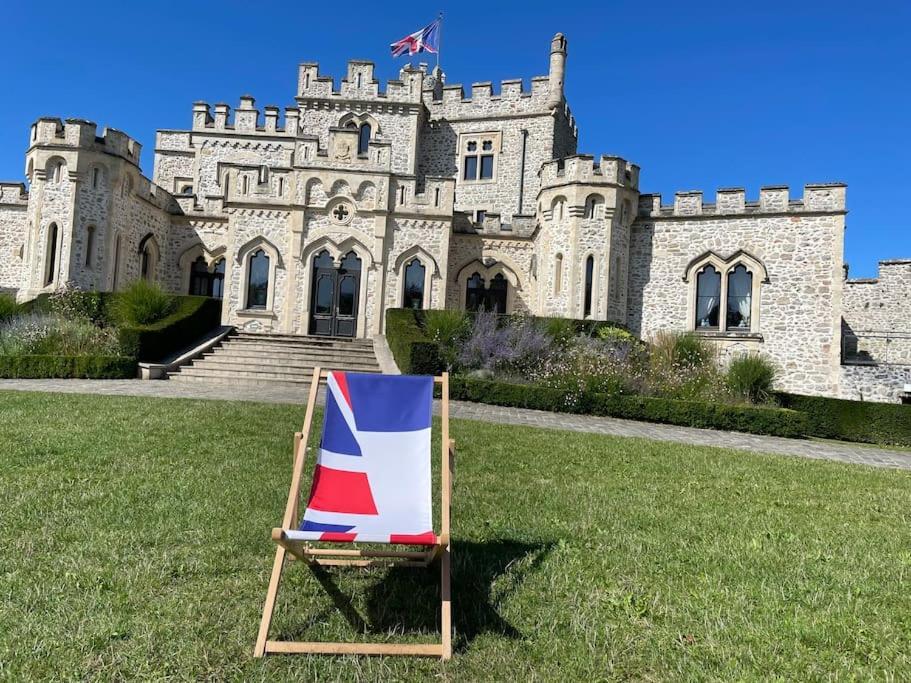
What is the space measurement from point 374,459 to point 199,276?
23008 mm

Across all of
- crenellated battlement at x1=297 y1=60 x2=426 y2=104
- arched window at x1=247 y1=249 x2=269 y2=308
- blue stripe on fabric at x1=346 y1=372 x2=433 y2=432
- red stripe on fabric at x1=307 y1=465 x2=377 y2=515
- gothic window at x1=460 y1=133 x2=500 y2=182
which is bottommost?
red stripe on fabric at x1=307 y1=465 x2=377 y2=515

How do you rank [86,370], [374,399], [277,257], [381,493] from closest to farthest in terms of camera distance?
[381,493], [374,399], [86,370], [277,257]

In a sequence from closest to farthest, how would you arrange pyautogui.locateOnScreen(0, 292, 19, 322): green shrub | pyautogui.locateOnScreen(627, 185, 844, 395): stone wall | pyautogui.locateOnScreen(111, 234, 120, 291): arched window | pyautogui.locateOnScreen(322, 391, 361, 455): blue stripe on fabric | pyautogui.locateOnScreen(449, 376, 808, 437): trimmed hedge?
pyautogui.locateOnScreen(322, 391, 361, 455): blue stripe on fabric, pyautogui.locateOnScreen(449, 376, 808, 437): trimmed hedge, pyautogui.locateOnScreen(0, 292, 19, 322): green shrub, pyautogui.locateOnScreen(627, 185, 844, 395): stone wall, pyautogui.locateOnScreen(111, 234, 120, 291): arched window

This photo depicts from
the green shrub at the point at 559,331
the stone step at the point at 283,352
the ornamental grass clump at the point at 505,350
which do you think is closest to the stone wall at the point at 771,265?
the green shrub at the point at 559,331

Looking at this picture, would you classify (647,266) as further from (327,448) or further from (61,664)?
(61,664)

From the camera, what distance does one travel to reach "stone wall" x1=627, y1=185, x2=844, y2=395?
64.1 feet

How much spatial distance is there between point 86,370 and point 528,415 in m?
10.7

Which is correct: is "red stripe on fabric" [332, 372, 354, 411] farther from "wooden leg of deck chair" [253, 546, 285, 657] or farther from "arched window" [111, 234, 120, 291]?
"arched window" [111, 234, 120, 291]

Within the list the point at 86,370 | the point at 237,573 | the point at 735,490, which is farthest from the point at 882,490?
the point at 86,370

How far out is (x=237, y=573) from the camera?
353 centimetres

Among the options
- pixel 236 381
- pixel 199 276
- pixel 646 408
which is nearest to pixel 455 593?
pixel 646 408

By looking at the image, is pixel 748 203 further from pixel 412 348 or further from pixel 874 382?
pixel 412 348

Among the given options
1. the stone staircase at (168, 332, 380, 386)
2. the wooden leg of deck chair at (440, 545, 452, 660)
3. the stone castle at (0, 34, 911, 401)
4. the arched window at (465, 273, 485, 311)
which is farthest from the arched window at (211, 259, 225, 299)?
the wooden leg of deck chair at (440, 545, 452, 660)

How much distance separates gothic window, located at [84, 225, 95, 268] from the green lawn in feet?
53.4
